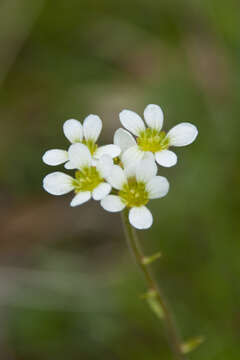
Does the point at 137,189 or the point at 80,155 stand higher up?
the point at 80,155

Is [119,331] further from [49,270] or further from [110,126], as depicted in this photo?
[110,126]

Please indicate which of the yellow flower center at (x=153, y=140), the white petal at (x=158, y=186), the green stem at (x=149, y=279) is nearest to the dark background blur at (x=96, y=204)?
the green stem at (x=149, y=279)

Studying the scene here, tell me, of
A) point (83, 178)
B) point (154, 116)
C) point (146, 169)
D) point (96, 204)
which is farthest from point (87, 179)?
point (96, 204)

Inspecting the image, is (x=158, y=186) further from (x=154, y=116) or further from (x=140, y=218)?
(x=154, y=116)

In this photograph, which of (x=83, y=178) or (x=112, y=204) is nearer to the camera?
(x=112, y=204)

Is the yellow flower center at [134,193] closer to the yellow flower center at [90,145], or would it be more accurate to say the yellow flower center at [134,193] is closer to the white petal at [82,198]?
the white petal at [82,198]

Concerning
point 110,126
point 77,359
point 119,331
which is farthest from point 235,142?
point 77,359

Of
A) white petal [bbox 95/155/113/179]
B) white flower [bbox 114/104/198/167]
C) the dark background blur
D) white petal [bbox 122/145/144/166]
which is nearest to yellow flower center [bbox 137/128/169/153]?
white flower [bbox 114/104/198/167]

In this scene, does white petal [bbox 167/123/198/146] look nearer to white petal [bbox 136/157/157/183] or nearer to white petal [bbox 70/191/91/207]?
white petal [bbox 136/157/157/183]
